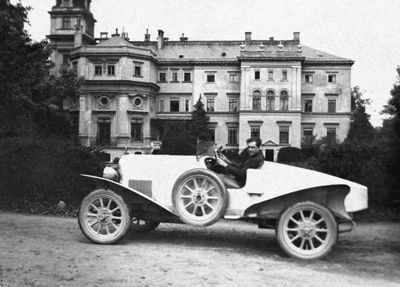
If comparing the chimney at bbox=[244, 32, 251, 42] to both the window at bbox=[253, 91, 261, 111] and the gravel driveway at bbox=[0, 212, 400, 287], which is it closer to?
the window at bbox=[253, 91, 261, 111]

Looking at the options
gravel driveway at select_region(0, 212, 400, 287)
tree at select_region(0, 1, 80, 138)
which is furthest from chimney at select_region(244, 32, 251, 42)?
gravel driveway at select_region(0, 212, 400, 287)

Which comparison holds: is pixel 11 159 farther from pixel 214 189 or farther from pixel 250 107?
pixel 250 107

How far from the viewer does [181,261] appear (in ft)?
17.6

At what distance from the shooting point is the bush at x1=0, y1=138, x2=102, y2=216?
9.83m

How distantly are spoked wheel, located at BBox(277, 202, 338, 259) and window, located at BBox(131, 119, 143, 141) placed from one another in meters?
46.3

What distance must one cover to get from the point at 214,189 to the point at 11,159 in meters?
5.75

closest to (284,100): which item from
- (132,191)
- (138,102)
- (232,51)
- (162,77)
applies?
(232,51)

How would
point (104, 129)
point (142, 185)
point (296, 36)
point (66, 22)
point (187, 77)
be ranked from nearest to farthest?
point (142, 185) < point (104, 129) < point (187, 77) < point (66, 22) < point (296, 36)

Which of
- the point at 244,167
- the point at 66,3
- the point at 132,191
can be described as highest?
the point at 66,3

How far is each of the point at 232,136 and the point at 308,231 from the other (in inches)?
1956

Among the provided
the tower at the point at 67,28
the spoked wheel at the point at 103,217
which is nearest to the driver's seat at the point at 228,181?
the spoked wheel at the point at 103,217

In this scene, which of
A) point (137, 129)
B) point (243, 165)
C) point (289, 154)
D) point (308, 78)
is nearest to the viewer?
point (243, 165)

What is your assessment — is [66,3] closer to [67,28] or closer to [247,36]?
[67,28]

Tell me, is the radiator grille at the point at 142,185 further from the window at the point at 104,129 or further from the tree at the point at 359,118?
the window at the point at 104,129
